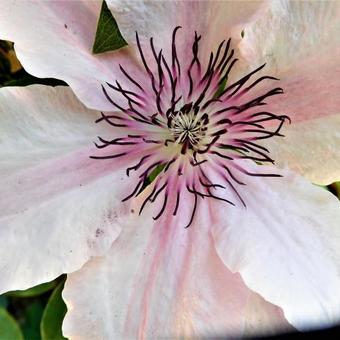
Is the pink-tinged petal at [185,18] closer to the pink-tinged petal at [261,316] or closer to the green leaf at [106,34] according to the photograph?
the green leaf at [106,34]

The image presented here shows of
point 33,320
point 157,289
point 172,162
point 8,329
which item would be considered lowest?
point 33,320

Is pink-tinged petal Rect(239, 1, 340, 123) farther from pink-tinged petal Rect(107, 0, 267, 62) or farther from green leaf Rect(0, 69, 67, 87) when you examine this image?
green leaf Rect(0, 69, 67, 87)

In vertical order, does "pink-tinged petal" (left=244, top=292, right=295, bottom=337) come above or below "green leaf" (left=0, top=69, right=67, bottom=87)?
below

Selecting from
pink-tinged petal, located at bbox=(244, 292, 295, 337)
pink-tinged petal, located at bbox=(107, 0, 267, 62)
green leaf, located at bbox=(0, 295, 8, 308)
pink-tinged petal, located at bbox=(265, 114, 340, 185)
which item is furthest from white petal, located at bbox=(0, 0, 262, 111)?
green leaf, located at bbox=(0, 295, 8, 308)

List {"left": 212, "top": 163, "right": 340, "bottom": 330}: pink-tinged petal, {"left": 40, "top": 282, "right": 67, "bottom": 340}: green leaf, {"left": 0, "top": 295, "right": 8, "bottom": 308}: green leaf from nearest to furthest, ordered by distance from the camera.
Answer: {"left": 212, "top": 163, "right": 340, "bottom": 330}: pink-tinged petal < {"left": 40, "top": 282, "right": 67, "bottom": 340}: green leaf < {"left": 0, "top": 295, "right": 8, "bottom": 308}: green leaf

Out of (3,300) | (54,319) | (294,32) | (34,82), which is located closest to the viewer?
(294,32)

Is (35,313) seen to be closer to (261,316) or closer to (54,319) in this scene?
(54,319)

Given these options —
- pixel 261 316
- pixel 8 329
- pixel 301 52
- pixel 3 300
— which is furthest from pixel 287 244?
pixel 3 300
